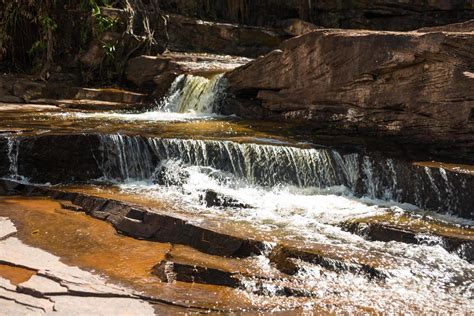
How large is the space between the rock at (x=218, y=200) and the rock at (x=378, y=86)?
3460 millimetres

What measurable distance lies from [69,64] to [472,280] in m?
11.9

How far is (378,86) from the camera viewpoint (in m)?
9.55

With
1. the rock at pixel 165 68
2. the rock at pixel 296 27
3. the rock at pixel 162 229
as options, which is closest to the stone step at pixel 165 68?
the rock at pixel 165 68

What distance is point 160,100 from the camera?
41.3ft

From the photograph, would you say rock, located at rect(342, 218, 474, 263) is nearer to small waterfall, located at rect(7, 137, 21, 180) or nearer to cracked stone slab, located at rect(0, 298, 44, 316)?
cracked stone slab, located at rect(0, 298, 44, 316)

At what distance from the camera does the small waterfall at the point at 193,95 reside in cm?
1207

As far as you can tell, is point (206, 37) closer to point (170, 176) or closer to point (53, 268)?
point (170, 176)

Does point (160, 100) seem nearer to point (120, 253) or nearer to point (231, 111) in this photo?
Result: point (231, 111)

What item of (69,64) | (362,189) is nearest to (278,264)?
(362,189)

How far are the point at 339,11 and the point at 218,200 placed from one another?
13801mm

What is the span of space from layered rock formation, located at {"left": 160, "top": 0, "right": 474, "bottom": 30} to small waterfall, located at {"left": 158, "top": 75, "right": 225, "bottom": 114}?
653cm

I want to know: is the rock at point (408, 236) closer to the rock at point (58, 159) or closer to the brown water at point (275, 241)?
the brown water at point (275, 241)

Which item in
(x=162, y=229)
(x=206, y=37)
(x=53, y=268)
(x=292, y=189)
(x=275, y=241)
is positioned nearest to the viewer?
(x=53, y=268)

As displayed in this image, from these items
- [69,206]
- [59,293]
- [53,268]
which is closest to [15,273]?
[53,268]
